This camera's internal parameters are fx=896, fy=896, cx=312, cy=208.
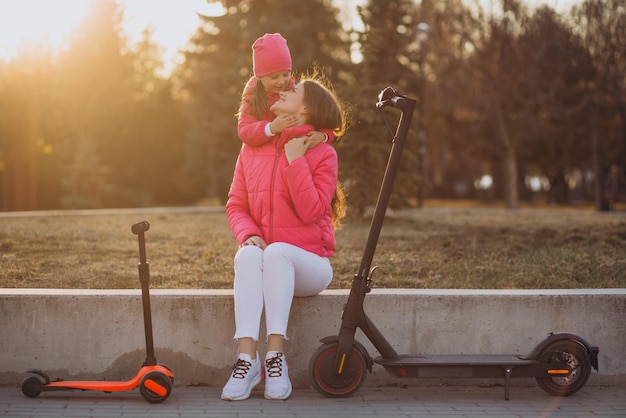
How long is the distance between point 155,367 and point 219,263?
2870mm

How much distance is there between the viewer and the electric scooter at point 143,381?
4508mm

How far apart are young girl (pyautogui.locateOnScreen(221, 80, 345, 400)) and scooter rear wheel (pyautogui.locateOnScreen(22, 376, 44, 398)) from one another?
37.3 inches

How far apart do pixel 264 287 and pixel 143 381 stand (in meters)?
0.77

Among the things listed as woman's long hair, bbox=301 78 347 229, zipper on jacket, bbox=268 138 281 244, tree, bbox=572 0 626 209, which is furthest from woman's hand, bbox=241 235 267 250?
tree, bbox=572 0 626 209

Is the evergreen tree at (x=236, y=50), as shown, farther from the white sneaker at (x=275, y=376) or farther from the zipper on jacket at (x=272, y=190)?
the white sneaker at (x=275, y=376)

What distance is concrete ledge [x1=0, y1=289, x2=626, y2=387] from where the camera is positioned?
4930 millimetres

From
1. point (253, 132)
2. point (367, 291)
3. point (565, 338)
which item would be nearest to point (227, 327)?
point (367, 291)

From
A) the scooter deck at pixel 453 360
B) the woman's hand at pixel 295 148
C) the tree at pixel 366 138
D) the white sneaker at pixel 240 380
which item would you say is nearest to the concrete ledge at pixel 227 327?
the scooter deck at pixel 453 360

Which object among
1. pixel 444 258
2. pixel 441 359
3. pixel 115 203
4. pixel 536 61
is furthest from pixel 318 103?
pixel 115 203

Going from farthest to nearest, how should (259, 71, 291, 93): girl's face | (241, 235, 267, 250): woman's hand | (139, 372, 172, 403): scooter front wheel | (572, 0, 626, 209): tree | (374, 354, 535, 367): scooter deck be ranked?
(572, 0, 626, 209): tree < (259, 71, 291, 93): girl's face < (241, 235, 267, 250): woman's hand < (374, 354, 535, 367): scooter deck < (139, 372, 172, 403): scooter front wheel

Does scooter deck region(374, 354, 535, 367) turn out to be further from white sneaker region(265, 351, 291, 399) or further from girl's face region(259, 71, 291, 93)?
girl's face region(259, 71, 291, 93)

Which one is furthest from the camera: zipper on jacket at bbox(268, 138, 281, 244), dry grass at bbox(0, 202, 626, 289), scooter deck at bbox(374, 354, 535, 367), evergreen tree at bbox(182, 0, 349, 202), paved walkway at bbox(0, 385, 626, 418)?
evergreen tree at bbox(182, 0, 349, 202)

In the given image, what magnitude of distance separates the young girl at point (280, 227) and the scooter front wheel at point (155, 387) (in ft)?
0.97

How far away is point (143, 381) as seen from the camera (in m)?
4.49
